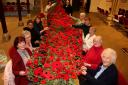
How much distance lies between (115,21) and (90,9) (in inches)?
248

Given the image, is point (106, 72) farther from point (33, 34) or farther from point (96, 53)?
point (33, 34)

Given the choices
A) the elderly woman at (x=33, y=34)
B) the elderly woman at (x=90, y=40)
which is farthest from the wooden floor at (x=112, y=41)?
the elderly woman at (x=90, y=40)

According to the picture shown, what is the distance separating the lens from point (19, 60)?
290 centimetres

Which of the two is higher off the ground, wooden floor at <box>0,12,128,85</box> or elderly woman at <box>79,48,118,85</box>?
elderly woman at <box>79,48,118,85</box>

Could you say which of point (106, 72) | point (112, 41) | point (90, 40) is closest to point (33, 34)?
point (90, 40)

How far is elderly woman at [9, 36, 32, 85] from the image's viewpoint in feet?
9.35

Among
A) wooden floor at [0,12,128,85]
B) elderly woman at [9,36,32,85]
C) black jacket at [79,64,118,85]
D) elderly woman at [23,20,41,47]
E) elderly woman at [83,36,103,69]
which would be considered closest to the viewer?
black jacket at [79,64,118,85]

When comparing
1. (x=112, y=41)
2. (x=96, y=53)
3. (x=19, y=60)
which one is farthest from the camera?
(x=112, y=41)

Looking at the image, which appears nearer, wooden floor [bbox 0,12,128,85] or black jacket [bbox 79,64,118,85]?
black jacket [bbox 79,64,118,85]

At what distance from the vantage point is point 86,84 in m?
2.87

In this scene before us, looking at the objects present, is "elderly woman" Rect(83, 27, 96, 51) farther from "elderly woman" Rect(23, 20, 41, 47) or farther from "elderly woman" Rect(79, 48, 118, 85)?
"elderly woman" Rect(79, 48, 118, 85)

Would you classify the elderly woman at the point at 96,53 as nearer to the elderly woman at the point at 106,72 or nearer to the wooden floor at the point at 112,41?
the elderly woman at the point at 106,72

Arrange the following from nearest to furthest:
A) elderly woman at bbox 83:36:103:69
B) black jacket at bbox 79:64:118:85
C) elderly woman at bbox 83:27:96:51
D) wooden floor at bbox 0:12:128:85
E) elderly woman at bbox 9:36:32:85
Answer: black jacket at bbox 79:64:118:85
elderly woman at bbox 9:36:32:85
elderly woman at bbox 83:36:103:69
elderly woman at bbox 83:27:96:51
wooden floor at bbox 0:12:128:85

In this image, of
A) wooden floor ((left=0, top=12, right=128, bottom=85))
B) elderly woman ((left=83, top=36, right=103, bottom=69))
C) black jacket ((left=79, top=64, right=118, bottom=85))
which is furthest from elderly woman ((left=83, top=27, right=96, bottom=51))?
black jacket ((left=79, top=64, right=118, bottom=85))
